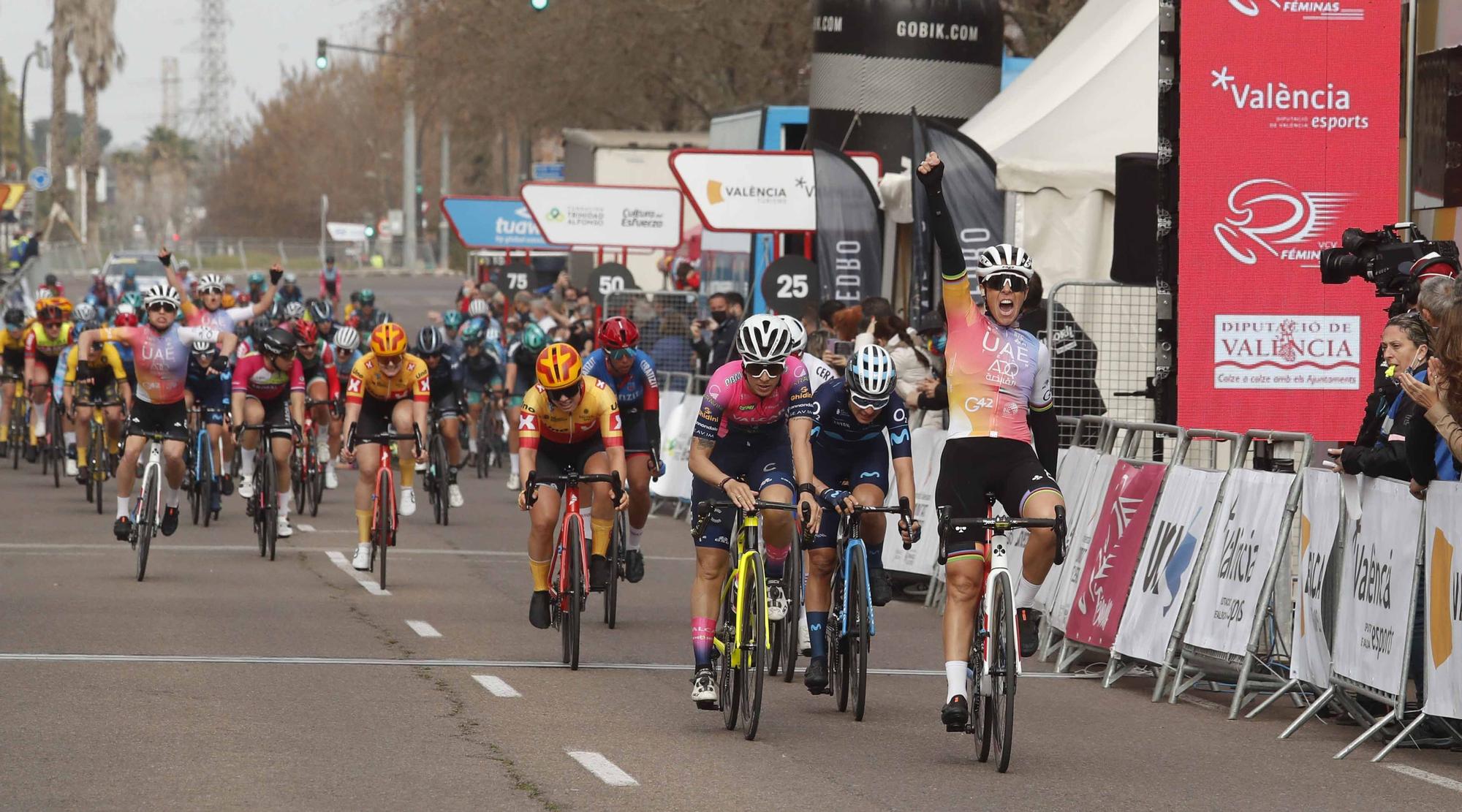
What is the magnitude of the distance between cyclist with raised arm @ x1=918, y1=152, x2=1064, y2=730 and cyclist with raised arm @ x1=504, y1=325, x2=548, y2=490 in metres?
15.1

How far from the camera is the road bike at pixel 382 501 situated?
50.0ft

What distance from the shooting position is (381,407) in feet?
53.0

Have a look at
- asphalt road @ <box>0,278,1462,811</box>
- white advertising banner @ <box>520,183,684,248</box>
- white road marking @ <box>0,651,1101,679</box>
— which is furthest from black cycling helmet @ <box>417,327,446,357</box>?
white advertising banner @ <box>520,183,684,248</box>

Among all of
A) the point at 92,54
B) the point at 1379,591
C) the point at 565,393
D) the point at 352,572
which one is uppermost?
the point at 92,54

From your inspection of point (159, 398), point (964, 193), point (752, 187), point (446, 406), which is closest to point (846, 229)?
point (752, 187)

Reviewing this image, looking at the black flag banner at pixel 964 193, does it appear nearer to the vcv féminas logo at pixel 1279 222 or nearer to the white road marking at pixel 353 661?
the vcv féminas logo at pixel 1279 222

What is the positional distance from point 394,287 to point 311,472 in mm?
61430

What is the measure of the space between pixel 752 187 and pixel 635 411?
9064 mm

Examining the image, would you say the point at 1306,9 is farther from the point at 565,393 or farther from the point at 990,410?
the point at 990,410

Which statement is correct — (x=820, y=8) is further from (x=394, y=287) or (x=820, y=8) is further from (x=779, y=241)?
(x=394, y=287)

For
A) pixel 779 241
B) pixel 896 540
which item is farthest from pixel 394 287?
pixel 896 540

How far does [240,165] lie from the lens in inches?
5354

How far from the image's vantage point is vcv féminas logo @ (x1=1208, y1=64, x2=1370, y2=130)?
13.4 meters

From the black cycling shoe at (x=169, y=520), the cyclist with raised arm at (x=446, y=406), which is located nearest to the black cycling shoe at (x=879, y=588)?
the black cycling shoe at (x=169, y=520)
